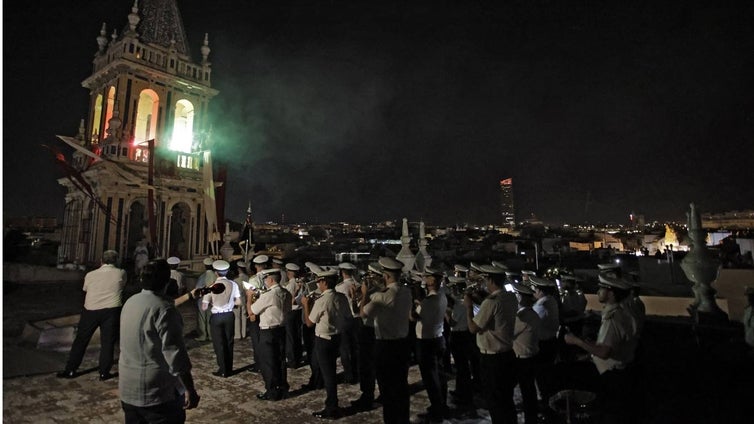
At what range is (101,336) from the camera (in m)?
6.63

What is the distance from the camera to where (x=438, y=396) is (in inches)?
205

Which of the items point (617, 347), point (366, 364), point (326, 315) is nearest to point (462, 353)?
point (366, 364)

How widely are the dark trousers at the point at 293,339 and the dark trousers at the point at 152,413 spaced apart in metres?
4.12

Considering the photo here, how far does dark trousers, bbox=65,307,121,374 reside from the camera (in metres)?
6.52

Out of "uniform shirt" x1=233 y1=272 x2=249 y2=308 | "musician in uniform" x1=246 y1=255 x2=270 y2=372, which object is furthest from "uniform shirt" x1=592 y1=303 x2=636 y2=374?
"uniform shirt" x1=233 y1=272 x2=249 y2=308

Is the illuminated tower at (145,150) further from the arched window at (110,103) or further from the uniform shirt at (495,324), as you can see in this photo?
the uniform shirt at (495,324)

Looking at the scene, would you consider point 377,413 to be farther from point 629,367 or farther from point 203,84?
point 203,84

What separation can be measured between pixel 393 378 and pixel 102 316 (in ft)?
17.7

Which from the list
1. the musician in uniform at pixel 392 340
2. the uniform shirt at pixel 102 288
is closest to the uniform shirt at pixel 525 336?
the musician in uniform at pixel 392 340

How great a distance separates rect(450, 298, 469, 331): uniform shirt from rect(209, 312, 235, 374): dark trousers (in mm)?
4044

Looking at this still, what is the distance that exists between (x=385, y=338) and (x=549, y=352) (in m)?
2.88

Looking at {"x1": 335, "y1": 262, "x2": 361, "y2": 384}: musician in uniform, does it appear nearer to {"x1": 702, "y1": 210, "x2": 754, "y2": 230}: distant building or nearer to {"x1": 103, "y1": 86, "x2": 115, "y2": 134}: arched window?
{"x1": 103, "y1": 86, "x2": 115, "y2": 134}: arched window

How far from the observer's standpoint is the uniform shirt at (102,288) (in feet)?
21.9

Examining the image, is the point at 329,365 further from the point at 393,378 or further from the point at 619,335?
the point at 619,335
